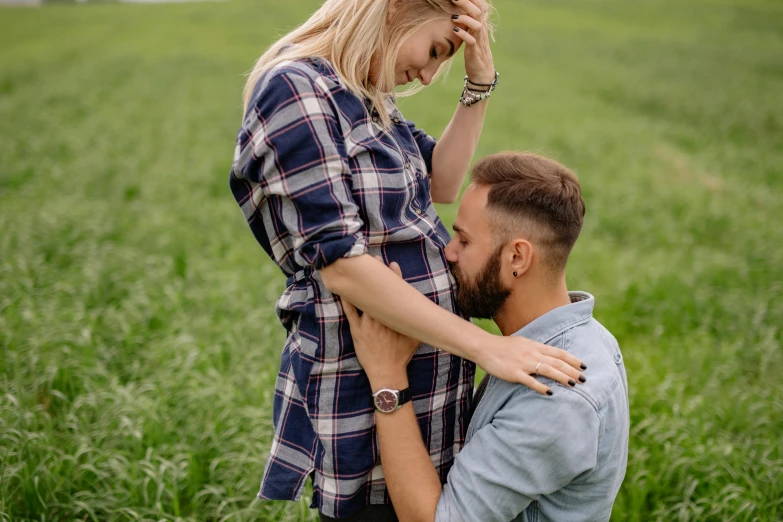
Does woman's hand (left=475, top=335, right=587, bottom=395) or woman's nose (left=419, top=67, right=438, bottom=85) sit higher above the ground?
woman's nose (left=419, top=67, right=438, bottom=85)

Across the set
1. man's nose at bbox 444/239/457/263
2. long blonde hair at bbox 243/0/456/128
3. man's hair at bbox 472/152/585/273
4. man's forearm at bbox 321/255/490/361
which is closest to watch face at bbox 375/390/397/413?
man's forearm at bbox 321/255/490/361

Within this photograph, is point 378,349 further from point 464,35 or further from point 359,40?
point 464,35

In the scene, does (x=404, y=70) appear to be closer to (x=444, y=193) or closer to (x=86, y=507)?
Result: (x=444, y=193)

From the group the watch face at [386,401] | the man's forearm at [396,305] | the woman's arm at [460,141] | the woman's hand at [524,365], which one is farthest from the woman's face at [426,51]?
the watch face at [386,401]

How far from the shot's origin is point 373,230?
69.9 inches

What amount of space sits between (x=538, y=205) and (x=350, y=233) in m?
0.62

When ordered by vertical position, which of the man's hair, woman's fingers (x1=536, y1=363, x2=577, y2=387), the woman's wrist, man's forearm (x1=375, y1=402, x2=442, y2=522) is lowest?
man's forearm (x1=375, y1=402, x2=442, y2=522)

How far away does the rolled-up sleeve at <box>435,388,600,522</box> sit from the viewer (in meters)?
1.71

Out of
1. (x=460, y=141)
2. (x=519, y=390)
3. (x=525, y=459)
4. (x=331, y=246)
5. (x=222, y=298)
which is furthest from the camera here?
(x=222, y=298)

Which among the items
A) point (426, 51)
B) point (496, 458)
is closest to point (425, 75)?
point (426, 51)

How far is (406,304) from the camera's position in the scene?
1665 mm

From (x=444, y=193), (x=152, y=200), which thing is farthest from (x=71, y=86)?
(x=444, y=193)

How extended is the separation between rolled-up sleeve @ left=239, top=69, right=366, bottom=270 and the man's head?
441 mm

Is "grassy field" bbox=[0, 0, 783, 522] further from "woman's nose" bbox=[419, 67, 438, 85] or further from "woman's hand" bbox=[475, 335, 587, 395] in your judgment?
"woman's hand" bbox=[475, 335, 587, 395]
